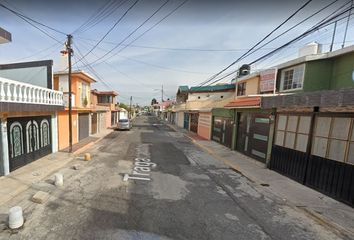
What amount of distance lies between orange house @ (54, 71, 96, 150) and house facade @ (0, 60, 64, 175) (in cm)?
81

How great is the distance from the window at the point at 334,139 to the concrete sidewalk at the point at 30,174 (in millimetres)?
9845

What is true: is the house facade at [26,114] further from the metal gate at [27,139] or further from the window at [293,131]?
the window at [293,131]

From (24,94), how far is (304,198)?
35.7 feet

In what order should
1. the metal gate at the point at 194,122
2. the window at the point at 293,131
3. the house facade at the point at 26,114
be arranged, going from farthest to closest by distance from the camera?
the metal gate at the point at 194,122, the window at the point at 293,131, the house facade at the point at 26,114

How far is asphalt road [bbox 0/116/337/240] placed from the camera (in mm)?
4195

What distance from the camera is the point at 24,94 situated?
26.0ft

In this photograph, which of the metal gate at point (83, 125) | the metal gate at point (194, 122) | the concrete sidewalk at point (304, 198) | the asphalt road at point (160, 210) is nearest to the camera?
the asphalt road at point (160, 210)

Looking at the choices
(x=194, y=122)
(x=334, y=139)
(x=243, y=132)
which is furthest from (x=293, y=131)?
(x=194, y=122)

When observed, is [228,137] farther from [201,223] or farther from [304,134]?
[201,223]

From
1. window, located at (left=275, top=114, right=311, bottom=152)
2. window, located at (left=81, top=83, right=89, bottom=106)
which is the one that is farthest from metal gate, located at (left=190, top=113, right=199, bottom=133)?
window, located at (left=275, top=114, right=311, bottom=152)

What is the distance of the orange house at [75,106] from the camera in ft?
40.5

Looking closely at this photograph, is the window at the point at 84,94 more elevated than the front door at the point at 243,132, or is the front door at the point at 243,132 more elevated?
the window at the point at 84,94

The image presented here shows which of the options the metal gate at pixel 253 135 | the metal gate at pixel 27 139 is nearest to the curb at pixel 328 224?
the metal gate at pixel 253 135

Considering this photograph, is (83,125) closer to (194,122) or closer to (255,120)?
(255,120)
